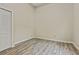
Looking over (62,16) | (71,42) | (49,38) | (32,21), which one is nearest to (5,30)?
(32,21)

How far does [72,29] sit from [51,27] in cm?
29

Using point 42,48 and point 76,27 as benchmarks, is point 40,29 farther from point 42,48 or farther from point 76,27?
point 76,27

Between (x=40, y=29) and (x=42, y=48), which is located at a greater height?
(x=40, y=29)

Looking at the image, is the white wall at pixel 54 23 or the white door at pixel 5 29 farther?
the white wall at pixel 54 23

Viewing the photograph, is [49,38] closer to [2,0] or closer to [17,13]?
[17,13]

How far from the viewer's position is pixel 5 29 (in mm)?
1446

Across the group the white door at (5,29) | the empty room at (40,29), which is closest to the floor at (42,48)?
the empty room at (40,29)

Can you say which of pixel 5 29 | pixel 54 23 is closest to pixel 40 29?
pixel 54 23

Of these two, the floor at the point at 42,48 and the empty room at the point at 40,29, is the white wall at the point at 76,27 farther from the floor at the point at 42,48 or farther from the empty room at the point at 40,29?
the floor at the point at 42,48

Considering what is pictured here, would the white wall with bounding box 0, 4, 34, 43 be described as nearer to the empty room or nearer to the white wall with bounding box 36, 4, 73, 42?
the empty room

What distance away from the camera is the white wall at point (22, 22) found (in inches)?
56.7

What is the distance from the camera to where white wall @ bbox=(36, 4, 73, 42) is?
1.50m

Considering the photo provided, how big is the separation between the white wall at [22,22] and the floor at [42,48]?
98 mm

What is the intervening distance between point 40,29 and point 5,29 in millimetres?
478
